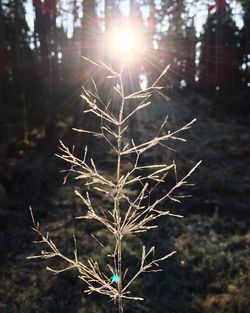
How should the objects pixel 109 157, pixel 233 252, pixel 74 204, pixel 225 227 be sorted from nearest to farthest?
pixel 233 252
pixel 225 227
pixel 74 204
pixel 109 157

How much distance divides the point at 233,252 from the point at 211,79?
63.7 feet

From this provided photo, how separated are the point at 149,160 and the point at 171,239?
16.4 ft

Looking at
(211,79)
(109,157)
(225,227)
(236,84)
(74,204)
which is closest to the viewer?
(225,227)

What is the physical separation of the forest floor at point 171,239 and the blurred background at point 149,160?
0.02 meters

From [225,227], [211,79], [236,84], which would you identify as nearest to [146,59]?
[211,79]

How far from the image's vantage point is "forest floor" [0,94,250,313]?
7242 millimetres

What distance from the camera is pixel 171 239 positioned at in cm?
919

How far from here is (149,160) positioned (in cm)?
1391

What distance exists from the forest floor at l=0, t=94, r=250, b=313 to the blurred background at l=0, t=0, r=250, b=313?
2 centimetres

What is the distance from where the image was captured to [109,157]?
14.2 meters

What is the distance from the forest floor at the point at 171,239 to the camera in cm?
724

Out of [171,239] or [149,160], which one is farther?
[149,160]

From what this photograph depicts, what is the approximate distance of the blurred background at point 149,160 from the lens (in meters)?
7.50

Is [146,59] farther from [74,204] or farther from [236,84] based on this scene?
[74,204]
